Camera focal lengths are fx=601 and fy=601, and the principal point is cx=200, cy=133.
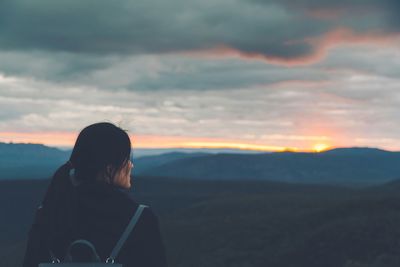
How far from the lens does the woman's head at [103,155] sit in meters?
4.14

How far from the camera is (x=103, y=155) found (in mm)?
4164

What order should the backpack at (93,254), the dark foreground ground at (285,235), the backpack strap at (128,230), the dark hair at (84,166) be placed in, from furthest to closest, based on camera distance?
the dark foreground ground at (285,235) < the dark hair at (84,166) < the backpack strap at (128,230) < the backpack at (93,254)

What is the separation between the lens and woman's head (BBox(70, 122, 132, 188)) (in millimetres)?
4145

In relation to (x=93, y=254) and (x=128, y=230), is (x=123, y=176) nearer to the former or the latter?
(x=128, y=230)

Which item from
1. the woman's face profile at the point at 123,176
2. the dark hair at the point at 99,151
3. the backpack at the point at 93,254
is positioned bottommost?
the backpack at the point at 93,254

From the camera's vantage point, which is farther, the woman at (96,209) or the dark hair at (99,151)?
the dark hair at (99,151)

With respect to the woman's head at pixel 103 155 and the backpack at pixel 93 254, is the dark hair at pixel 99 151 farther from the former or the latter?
the backpack at pixel 93 254

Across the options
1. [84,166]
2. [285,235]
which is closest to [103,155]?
[84,166]

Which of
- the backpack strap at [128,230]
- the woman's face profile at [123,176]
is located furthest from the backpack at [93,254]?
the woman's face profile at [123,176]

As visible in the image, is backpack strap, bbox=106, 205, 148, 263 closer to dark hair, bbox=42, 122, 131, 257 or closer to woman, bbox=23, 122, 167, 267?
woman, bbox=23, 122, 167, 267

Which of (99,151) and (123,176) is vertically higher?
(99,151)

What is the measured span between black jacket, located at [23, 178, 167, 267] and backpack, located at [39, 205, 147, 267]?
0.09 ft

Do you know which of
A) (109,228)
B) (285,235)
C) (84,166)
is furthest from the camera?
(285,235)

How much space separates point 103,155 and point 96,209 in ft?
1.23
